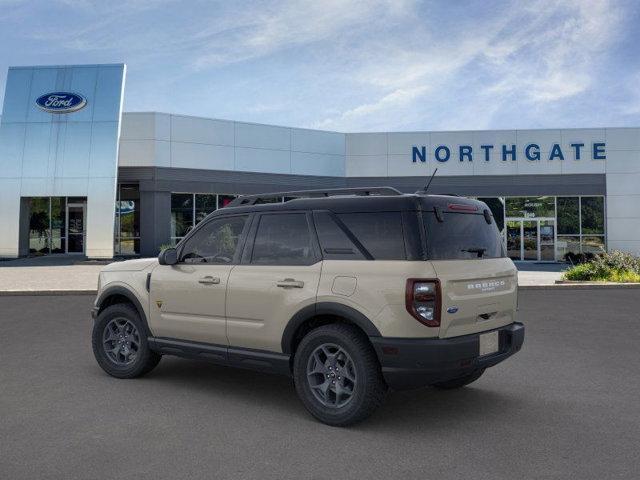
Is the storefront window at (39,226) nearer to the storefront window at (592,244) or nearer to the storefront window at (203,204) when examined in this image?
the storefront window at (203,204)

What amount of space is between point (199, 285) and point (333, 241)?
155 cm

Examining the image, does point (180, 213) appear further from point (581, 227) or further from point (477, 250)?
point (477, 250)

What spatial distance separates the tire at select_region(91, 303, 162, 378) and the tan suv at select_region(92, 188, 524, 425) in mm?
238

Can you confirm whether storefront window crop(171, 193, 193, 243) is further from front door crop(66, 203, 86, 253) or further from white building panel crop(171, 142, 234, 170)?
front door crop(66, 203, 86, 253)

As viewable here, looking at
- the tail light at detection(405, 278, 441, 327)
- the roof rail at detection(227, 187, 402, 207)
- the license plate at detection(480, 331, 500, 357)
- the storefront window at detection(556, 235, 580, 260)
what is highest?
the storefront window at detection(556, 235, 580, 260)

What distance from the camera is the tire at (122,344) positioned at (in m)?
6.39

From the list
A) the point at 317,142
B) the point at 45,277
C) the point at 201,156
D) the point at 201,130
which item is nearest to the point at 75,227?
the point at 201,156

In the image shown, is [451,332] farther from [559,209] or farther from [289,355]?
[559,209]

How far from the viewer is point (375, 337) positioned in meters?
4.66

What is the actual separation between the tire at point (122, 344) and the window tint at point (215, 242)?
39.9 inches

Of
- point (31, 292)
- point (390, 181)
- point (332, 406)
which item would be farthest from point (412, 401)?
point (390, 181)

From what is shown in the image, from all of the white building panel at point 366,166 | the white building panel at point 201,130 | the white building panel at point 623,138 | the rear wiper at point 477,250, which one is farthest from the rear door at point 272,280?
the white building panel at point 623,138

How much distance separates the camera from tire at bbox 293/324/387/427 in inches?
185

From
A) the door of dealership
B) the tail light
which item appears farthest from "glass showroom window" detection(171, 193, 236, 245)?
the tail light
